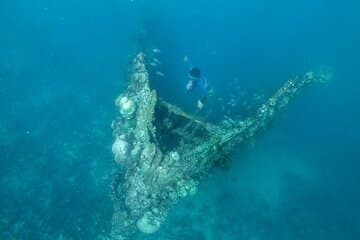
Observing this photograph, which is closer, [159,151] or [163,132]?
[159,151]

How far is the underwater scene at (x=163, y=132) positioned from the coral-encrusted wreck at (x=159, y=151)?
46mm

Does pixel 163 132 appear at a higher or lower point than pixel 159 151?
higher

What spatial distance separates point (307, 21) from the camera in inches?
1556

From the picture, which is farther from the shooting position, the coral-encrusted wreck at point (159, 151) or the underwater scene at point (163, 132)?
the underwater scene at point (163, 132)

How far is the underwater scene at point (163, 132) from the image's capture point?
38.7 feet

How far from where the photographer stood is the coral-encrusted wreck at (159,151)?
35.1 ft

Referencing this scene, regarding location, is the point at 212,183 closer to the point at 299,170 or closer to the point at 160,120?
the point at 160,120

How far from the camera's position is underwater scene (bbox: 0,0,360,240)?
38.7ft

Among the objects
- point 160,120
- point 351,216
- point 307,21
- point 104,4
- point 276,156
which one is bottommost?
point 160,120

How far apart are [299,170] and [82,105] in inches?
452

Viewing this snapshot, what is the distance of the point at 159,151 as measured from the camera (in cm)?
1053

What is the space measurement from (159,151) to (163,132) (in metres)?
1.35

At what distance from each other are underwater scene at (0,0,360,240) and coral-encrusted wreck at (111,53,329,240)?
0.05 meters

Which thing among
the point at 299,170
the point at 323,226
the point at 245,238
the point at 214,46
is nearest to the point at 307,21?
the point at 214,46
